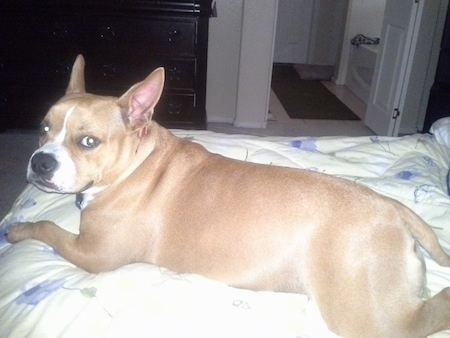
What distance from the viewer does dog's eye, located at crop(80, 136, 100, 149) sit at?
1528mm

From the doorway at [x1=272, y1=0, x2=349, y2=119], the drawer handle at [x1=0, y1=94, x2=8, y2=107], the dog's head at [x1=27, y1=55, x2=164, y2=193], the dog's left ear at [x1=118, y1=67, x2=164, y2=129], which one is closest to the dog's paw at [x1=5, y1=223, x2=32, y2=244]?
the dog's head at [x1=27, y1=55, x2=164, y2=193]

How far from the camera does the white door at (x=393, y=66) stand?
431 centimetres

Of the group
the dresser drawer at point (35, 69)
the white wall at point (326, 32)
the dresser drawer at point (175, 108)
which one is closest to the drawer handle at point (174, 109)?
the dresser drawer at point (175, 108)

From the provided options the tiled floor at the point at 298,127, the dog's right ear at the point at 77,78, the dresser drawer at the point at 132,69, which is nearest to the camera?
the dog's right ear at the point at 77,78

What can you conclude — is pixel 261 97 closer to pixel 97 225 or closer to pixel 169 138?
pixel 169 138

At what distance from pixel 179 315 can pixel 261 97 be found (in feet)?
12.8

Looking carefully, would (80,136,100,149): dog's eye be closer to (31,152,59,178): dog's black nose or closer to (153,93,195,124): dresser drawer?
(31,152,59,178): dog's black nose

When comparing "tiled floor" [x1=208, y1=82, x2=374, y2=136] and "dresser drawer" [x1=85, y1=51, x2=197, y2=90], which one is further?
"tiled floor" [x1=208, y1=82, x2=374, y2=136]

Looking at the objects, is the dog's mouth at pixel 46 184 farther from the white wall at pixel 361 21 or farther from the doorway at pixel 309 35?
the doorway at pixel 309 35

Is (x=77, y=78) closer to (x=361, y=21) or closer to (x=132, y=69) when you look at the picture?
(x=132, y=69)

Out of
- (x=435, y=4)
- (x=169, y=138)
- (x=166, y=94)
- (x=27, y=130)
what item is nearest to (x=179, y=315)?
(x=169, y=138)

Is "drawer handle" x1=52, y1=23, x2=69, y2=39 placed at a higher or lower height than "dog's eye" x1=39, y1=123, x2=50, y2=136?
higher

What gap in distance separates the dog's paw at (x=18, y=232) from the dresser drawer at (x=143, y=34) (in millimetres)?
2506

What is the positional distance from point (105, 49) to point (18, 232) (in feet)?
8.50
